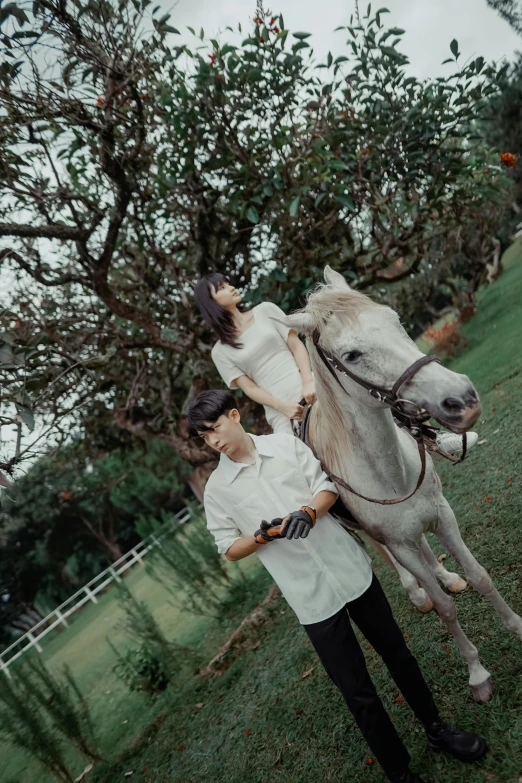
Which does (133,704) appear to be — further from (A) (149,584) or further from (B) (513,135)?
(B) (513,135)

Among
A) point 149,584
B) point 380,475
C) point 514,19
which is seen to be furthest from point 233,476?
point 149,584

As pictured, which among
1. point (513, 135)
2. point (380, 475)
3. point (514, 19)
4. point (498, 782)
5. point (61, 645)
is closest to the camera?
point (498, 782)

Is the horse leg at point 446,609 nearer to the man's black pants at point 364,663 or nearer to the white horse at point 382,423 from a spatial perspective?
the white horse at point 382,423

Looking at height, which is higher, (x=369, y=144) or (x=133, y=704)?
(x=369, y=144)

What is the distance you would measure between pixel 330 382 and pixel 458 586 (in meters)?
2.19

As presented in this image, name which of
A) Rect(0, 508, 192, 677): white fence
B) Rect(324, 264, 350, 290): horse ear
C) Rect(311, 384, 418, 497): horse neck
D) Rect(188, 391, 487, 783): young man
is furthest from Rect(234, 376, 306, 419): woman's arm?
Rect(0, 508, 192, 677): white fence

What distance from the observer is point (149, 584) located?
14.0 metres

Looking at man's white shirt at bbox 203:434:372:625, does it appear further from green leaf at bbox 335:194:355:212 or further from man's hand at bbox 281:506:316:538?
green leaf at bbox 335:194:355:212

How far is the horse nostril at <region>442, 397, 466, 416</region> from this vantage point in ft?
5.98

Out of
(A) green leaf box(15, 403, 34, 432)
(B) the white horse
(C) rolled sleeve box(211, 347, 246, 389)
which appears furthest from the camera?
(C) rolled sleeve box(211, 347, 246, 389)

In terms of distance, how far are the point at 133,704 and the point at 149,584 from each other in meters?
7.88

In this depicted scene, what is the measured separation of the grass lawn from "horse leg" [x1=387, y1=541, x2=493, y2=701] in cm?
9

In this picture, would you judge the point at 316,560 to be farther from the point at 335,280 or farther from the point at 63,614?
the point at 63,614

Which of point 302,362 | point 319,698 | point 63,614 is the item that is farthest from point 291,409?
point 63,614
